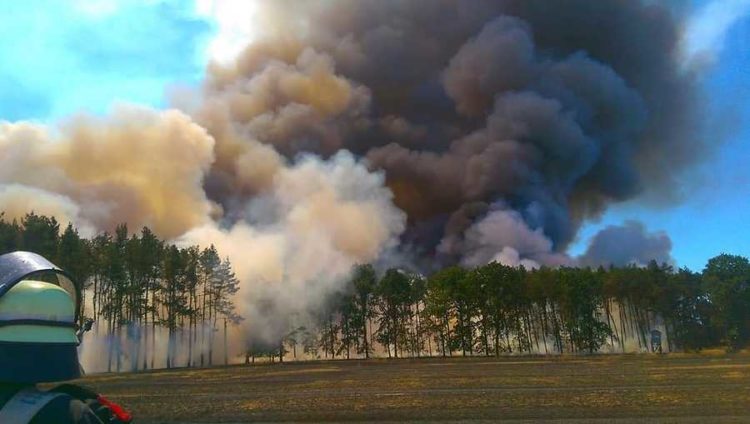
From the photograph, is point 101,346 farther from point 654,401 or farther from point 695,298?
point 695,298

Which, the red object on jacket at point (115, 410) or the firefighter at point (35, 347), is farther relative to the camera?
the red object on jacket at point (115, 410)

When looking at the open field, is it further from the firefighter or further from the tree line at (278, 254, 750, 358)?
the tree line at (278, 254, 750, 358)

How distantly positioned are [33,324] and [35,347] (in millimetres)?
110

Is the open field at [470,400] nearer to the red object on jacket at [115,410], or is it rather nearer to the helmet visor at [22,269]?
the red object on jacket at [115,410]

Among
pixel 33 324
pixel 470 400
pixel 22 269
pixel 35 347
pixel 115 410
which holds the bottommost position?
pixel 470 400

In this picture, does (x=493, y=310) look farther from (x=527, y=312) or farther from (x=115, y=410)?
(x=115, y=410)

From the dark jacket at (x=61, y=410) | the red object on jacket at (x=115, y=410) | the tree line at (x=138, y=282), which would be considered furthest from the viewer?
the tree line at (x=138, y=282)

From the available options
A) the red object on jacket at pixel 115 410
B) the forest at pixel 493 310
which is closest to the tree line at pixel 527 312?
the forest at pixel 493 310

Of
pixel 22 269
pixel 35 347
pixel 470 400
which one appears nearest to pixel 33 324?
pixel 35 347

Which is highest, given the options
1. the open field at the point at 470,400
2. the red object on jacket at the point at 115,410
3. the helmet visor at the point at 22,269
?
the helmet visor at the point at 22,269

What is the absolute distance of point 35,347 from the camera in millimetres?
2504

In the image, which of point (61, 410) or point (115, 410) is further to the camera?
point (115, 410)

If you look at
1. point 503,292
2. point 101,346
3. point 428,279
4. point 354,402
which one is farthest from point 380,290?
point 354,402

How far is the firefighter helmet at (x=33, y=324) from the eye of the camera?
2445mm
